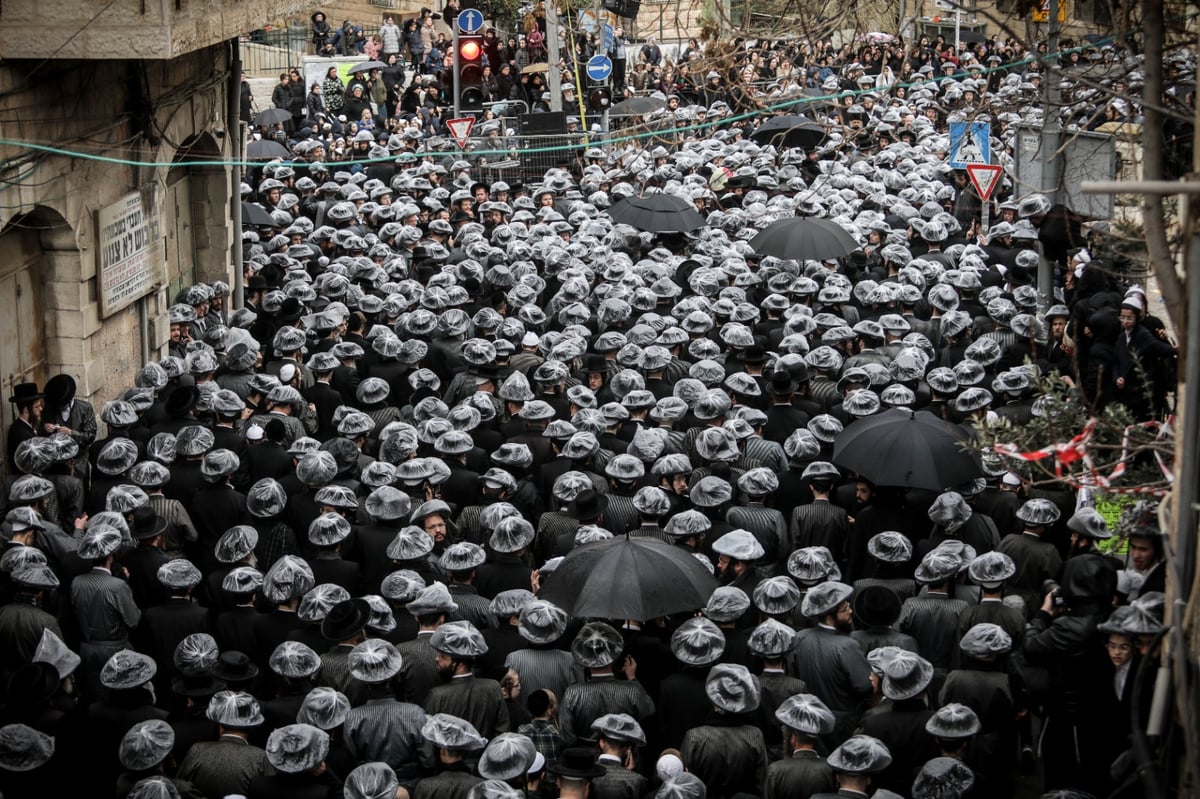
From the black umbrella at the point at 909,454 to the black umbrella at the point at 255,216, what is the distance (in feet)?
34.0

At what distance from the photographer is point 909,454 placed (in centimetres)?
1060

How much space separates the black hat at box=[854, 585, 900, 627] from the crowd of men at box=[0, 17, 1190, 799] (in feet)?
0.08

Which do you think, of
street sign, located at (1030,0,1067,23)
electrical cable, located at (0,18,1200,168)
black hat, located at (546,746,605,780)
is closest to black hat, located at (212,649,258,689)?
black hat, located at (546,746,605,780)

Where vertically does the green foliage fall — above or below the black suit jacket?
above

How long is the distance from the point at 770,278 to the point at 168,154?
6.48 meters

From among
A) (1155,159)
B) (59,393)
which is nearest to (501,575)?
(59,393)

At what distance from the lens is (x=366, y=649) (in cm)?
838

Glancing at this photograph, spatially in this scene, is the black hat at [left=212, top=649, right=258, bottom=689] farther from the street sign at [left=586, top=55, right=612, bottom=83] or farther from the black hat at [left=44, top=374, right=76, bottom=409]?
the street sign at [left=586, top=55, right=612, bottom=83]

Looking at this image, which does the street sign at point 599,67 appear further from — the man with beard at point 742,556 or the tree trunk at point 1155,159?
the tree trunk at point 1155,159

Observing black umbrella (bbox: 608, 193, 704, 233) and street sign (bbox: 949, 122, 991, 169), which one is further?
street sign (bbox: 949, 122, 991, 169)

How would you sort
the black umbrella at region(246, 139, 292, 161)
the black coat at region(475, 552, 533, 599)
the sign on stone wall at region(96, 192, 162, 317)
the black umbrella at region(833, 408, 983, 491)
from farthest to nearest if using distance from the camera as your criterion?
the black umbrella at region(246, 139, 292, 161)
the sign on stone wall at region(96, 192, 162, 317)
the black umbrella at region(833, 408, 983, 491)
the black coat at region(475, 552, 533, 599)

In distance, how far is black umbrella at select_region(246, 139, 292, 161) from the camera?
2314 centimetres

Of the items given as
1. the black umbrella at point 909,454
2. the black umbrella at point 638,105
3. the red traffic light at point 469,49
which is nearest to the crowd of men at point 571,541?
the black umbrella at point 909,454

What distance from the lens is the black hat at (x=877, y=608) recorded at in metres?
9.03
